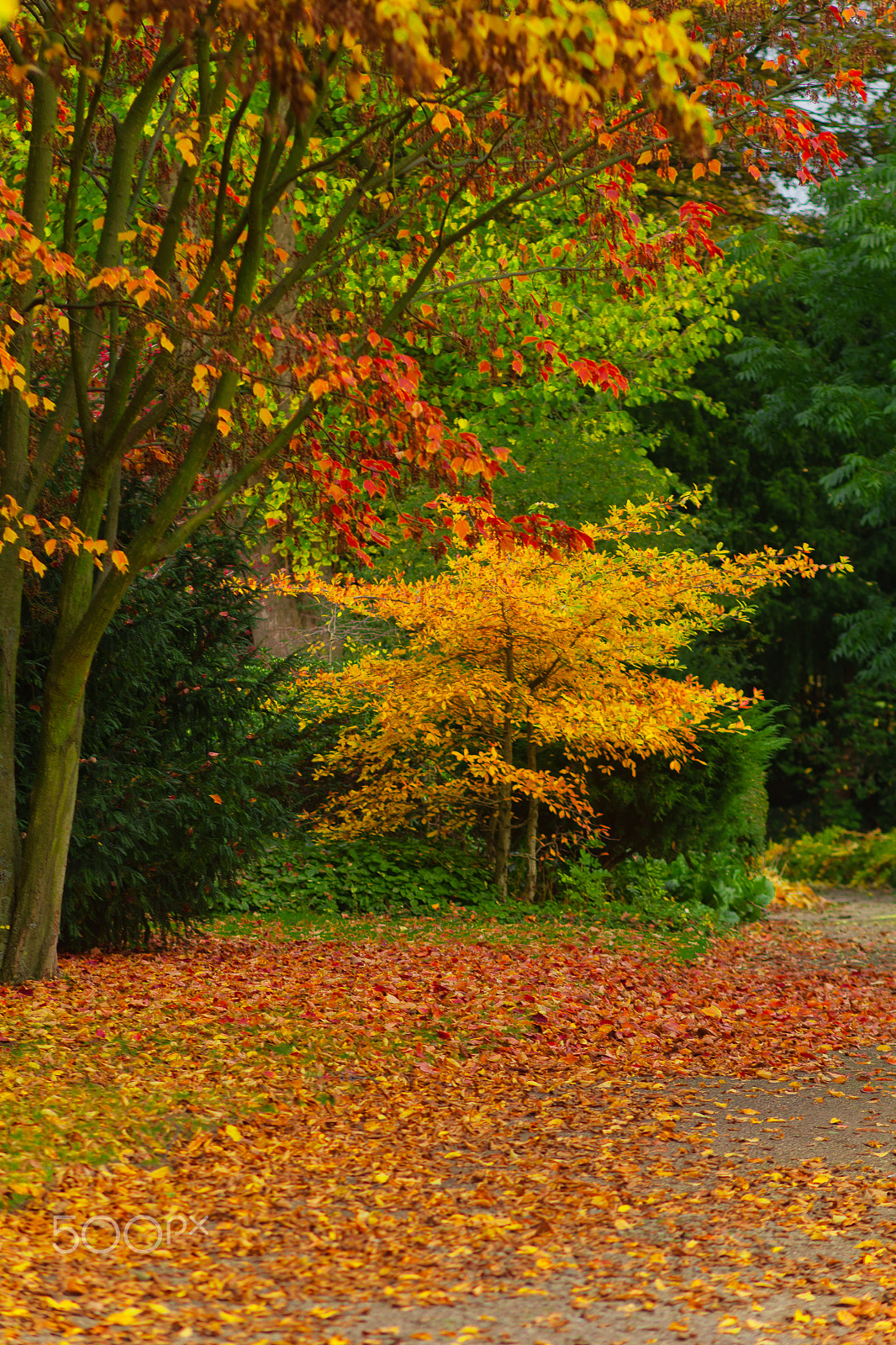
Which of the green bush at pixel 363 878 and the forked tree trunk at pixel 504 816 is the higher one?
the forked tree trunk at pixel 504 816

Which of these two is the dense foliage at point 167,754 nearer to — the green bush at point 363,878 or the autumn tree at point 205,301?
the autumn tree at point 205,301

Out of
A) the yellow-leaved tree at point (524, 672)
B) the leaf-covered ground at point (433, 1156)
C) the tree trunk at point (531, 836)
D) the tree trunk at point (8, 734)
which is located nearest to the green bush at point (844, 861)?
the tree trunk at point (531, 836)

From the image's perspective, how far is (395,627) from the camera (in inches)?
500

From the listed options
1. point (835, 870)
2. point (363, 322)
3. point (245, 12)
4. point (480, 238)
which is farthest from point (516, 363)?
point (835, 870)

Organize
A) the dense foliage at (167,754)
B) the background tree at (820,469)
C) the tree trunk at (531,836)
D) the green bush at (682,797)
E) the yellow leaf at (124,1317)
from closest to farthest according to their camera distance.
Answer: the yellow leaf at (124,1317), the dense foliage at (167,754), the tree trunk at (531,836), the green bush at (682,797), the background tree at (820,469)

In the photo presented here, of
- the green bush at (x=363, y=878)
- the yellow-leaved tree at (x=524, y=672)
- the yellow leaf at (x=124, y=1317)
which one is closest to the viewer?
the yellow leaf at (x=124, y=1317)

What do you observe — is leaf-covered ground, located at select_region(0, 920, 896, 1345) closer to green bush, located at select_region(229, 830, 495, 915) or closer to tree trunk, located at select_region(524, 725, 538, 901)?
green bush, located at select_region(229, 830, 495, 915)

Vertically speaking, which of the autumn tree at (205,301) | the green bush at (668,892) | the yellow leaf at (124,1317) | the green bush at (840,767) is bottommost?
→ the yellow leaf at (124,1317)

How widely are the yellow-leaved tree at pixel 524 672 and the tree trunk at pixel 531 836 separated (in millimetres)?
26

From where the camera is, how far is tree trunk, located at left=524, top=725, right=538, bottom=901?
10805 mm

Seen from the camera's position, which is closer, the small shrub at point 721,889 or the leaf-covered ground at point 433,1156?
the leaf-covered ground at point 433,1156

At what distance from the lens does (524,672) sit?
10.5 metres

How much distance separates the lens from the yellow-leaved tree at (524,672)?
9727 millimetres

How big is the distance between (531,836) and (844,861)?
30.4 feet
